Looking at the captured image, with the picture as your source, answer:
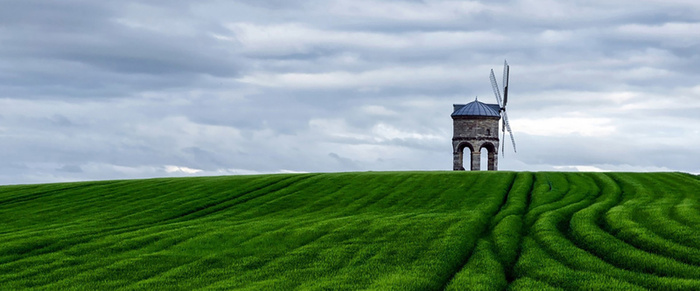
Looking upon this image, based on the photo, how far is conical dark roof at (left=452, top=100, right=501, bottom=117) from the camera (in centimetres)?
8781

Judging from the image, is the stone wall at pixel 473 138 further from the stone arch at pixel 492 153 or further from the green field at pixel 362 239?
the green field at pixel 362 239

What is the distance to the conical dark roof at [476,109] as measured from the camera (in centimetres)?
8781

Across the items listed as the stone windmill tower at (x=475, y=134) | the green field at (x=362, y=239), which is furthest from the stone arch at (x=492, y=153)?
the green field at (x=362, y=239)

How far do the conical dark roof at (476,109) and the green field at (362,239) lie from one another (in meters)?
31.0

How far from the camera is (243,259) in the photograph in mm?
27703

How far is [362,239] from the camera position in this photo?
1222 inches

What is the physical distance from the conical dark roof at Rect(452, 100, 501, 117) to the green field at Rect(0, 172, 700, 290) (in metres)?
31.0

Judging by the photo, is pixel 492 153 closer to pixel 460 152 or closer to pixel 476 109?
pixel 460 152

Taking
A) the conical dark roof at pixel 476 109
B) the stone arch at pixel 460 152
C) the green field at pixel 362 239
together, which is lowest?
the green field at pixel 362 239

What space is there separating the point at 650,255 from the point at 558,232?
671cm

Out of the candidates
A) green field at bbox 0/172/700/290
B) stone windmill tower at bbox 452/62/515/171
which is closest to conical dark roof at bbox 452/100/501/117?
stone windmill tower at bbox 452/62/515/171

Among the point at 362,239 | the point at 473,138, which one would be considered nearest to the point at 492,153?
the point at 473,138

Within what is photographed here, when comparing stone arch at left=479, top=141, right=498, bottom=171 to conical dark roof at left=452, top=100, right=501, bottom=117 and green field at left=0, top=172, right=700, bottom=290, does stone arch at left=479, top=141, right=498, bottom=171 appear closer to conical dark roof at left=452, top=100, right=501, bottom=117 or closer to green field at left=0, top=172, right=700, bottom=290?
conical dark roof at left=452, top=100, right=501, bottom=117

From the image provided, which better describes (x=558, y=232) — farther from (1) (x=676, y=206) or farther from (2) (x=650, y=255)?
(1) (x=676, y=206)
